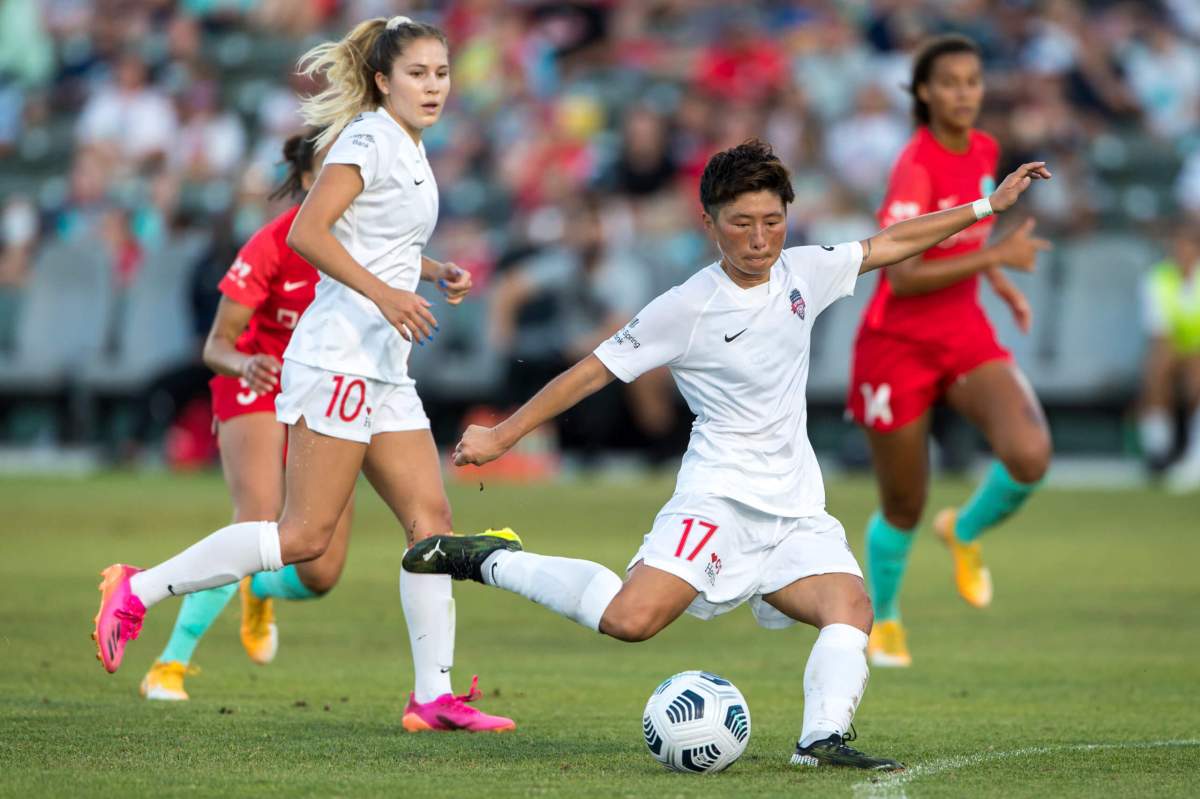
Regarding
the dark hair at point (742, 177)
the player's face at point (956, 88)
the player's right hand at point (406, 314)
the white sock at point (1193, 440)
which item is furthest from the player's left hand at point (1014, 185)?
the white sock at point (1193, 440)

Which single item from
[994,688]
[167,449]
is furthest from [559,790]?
[167,449]

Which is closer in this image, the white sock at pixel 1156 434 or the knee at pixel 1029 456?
the knee at pixel 1029 456

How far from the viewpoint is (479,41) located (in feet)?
77.7

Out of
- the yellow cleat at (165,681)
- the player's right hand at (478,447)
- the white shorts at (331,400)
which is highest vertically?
the white shorts at (331,400)

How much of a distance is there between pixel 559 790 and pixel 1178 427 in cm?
1488

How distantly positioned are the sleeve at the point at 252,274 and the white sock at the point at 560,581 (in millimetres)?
1910

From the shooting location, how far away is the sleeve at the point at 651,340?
6445mm

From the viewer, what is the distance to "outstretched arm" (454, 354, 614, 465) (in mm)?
6264

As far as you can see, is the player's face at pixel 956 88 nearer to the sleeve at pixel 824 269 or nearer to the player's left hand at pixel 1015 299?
the player's left hand at pixel 1015 299

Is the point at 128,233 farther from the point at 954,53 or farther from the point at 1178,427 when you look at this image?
the point at 954,53

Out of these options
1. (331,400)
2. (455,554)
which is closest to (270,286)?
(331,400)

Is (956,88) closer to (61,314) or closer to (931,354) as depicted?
(931,354)

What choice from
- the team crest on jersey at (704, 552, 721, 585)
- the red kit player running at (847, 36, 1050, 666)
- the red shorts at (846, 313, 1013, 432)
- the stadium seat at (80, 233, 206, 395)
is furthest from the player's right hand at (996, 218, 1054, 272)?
the stadium seat at (80, 233, 206, 395)

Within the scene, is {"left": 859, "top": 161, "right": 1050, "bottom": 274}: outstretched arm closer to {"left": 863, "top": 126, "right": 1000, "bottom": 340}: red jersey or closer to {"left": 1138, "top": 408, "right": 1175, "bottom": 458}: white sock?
{"left": 863, "top": 126, "right": 1000, "bottom": 340}: red jersey
